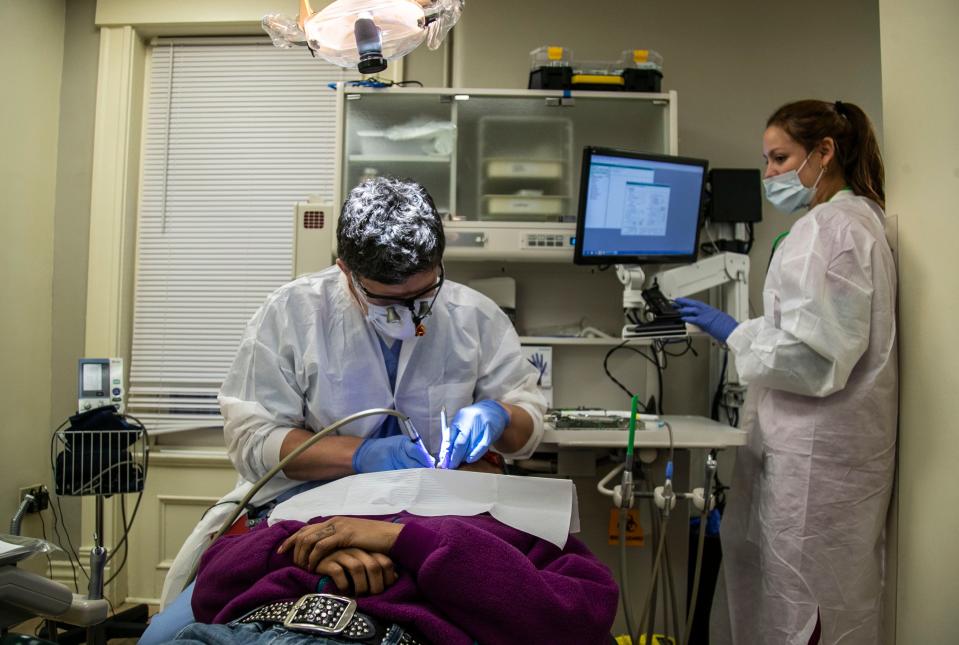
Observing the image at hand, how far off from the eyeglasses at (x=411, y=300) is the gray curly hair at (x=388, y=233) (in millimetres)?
60

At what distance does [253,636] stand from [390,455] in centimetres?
47

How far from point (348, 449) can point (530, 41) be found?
1.96 m

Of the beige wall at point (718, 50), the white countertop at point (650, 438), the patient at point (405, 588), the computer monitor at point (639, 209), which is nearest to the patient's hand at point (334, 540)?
the patient at point (405, 588)

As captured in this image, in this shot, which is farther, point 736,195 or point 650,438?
point 736,195

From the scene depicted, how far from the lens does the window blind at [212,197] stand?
109 inches

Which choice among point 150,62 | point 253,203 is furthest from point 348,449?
point 150,62

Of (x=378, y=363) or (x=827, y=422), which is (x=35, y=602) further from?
(x=827, y=422)

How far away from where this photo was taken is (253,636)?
2.51ft

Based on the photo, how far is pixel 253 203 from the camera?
2.81m

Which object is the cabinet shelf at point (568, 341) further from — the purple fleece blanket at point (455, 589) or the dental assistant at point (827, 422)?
the purple fleece blanket at point (455, 589)

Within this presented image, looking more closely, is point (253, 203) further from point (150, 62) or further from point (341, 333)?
point (341, 333)

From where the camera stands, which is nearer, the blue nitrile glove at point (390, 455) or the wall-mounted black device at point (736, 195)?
the blue nitrile glove at point (390, 455)

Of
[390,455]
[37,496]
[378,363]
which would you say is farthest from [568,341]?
[37,496]

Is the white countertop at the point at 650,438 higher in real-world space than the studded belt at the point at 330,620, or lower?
higher
